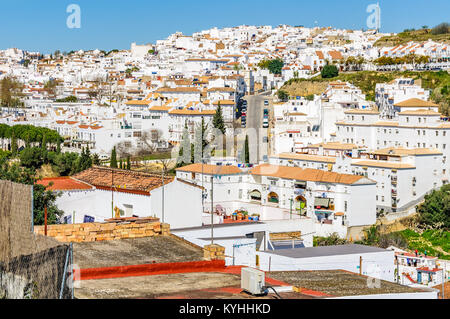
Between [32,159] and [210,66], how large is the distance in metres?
29.9

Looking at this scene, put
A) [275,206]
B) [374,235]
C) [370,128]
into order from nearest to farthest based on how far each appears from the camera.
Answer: [374,235] < [275,206] < [370,128]

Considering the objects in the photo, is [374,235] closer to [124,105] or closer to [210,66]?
[124,105]

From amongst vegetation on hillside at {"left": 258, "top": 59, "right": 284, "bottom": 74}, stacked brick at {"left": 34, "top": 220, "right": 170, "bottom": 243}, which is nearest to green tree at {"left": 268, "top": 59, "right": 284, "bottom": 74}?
vegetation on hillside at {"left": 258, "top": 59, "right": 284, "bottom": 74}

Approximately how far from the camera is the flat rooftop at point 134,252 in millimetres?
7172

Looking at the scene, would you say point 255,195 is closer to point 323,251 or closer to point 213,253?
A: point 323,251

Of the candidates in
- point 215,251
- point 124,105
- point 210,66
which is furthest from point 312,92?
point 215,251

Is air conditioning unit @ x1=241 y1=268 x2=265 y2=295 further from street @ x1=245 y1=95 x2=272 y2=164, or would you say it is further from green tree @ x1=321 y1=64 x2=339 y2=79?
green tree @ x1=321 y1=64 x2=339 y2=79

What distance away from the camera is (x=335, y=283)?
25.8 feet

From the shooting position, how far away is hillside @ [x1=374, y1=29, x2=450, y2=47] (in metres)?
54.0

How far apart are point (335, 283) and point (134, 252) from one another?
2.27m

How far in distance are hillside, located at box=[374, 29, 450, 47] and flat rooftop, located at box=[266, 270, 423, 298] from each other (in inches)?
1859

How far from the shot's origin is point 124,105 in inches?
1793

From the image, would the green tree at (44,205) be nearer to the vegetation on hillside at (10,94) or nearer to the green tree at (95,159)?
the green tree at (95,159)

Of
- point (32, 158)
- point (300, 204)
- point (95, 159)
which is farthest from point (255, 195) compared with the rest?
point (32, 158)
